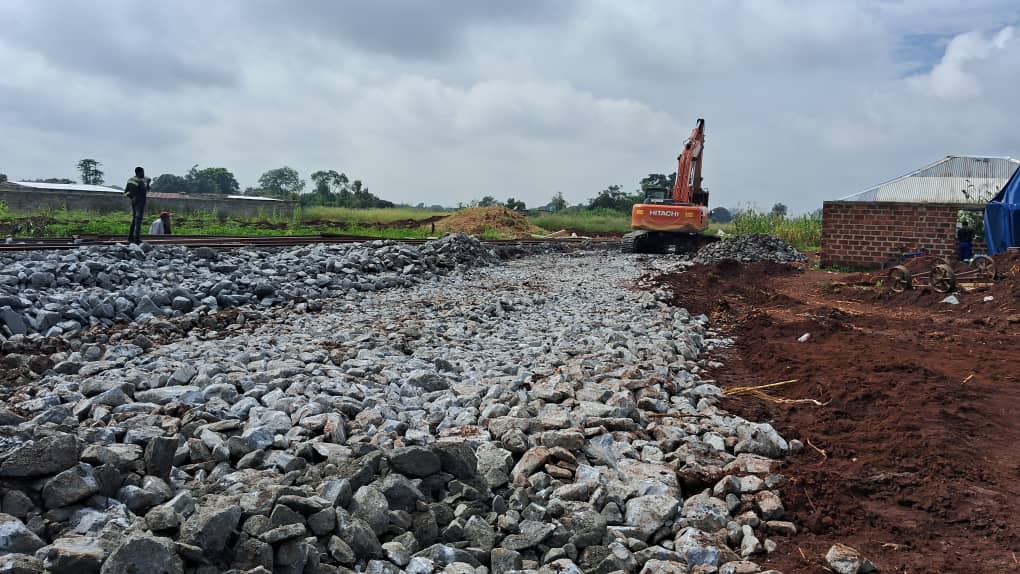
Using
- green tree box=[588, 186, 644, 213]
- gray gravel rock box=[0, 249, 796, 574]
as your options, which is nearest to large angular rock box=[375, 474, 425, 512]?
gray gravel rock box=[0, 249, 796, 574]

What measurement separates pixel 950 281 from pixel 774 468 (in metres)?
8.85

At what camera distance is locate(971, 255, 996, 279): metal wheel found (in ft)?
36.9

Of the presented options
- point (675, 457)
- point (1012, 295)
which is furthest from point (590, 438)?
point (1012, 295)

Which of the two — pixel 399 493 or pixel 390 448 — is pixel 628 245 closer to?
pixel 390 448

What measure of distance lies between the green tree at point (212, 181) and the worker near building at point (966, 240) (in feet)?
228

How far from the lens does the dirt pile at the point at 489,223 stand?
31.4 meters

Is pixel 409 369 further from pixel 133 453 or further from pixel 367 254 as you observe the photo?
pixel 367 254

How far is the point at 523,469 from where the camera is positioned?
3.29 meters

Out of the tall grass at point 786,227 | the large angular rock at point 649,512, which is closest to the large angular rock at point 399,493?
the large angular rock at point 649,512

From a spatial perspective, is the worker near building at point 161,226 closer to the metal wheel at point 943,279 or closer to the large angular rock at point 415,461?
the large angular rock at point 415,461

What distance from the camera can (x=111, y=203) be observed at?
121ft

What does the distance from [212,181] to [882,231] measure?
229 feet

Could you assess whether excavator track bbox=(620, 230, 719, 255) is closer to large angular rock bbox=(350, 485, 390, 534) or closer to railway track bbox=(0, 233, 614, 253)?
railway track bbox=(0, 233, 614, 253)

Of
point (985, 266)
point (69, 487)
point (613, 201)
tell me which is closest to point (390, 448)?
point (69, 487)
